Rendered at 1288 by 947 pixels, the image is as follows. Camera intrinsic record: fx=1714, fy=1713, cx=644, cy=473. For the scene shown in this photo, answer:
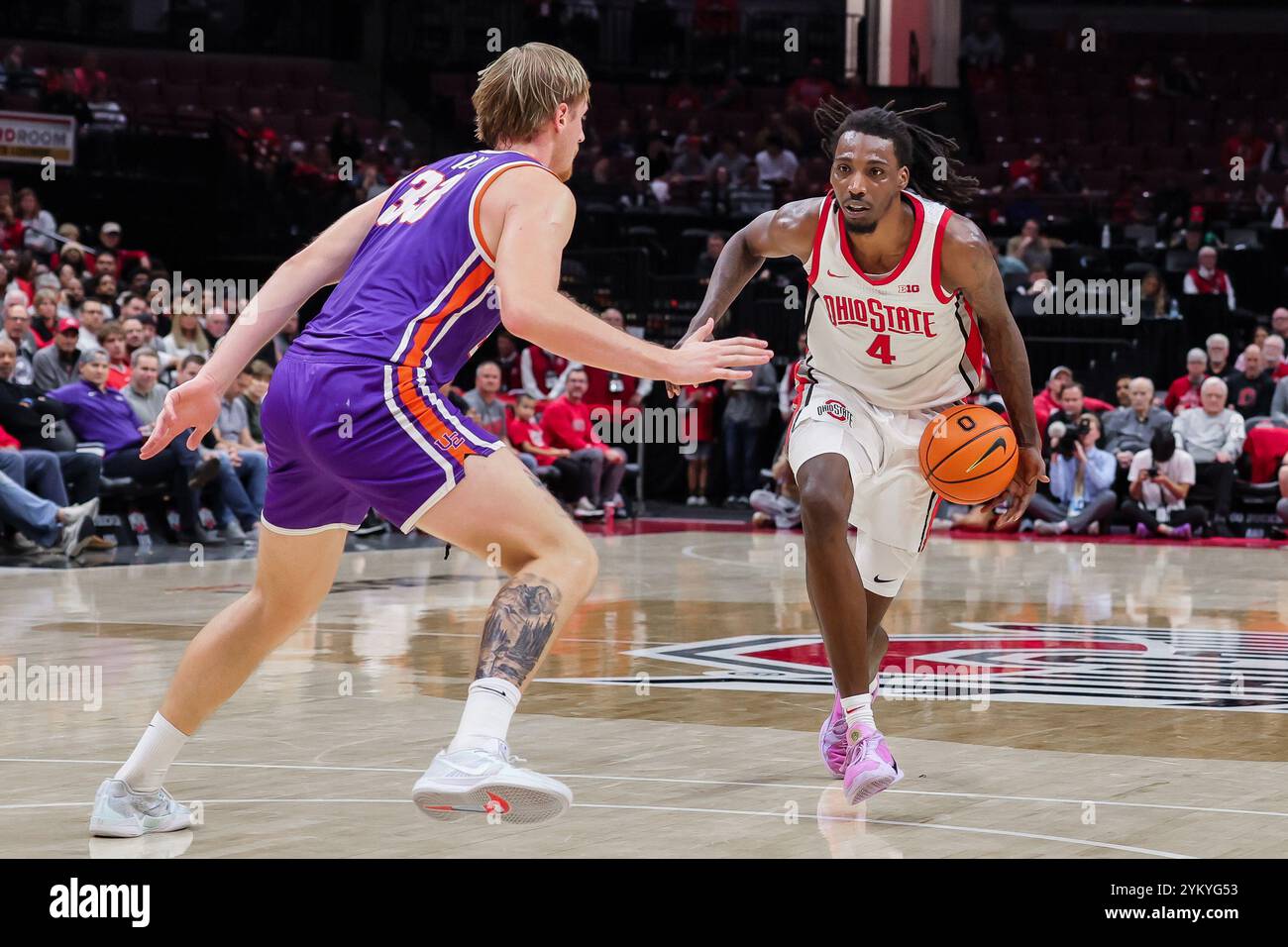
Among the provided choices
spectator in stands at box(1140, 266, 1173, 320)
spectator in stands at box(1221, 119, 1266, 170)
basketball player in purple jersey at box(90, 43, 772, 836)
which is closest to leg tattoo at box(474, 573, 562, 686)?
basketball player in purple jersey at box(90, 43, 772, 836)

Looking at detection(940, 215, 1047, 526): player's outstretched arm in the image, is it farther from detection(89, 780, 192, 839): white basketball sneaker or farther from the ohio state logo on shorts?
detection(89, 780, 192, 839): white basketball sneaker

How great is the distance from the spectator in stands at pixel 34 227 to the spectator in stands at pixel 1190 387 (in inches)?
424

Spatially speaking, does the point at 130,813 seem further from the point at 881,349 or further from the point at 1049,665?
the point at 1049,665

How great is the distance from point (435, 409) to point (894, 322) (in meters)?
2.03

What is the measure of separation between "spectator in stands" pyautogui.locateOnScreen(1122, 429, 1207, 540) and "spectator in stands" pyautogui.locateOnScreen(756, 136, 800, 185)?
7.92 m

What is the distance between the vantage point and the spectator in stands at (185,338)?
534 inches

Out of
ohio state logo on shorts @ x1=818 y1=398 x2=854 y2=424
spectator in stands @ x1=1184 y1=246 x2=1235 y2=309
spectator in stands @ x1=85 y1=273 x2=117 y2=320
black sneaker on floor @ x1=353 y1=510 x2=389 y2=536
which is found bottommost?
black sneaker on floor @ x1=353 y1=510 x2=389 y2=536

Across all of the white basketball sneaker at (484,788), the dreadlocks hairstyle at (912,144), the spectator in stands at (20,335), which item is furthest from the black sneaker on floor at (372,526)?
the white basketball sneaker at (484,788)

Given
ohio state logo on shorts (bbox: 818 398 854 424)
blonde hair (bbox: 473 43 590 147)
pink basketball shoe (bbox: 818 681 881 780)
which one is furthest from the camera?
ohio state logo on shorts (bbox: 818 398 854 424)

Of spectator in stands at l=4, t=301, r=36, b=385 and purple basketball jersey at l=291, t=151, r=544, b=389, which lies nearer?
purple basketball jersey at l=291, t=151, r=544, b=389

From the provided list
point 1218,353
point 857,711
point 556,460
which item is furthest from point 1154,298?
point 857,711

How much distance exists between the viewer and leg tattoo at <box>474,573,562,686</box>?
11.4 feet
